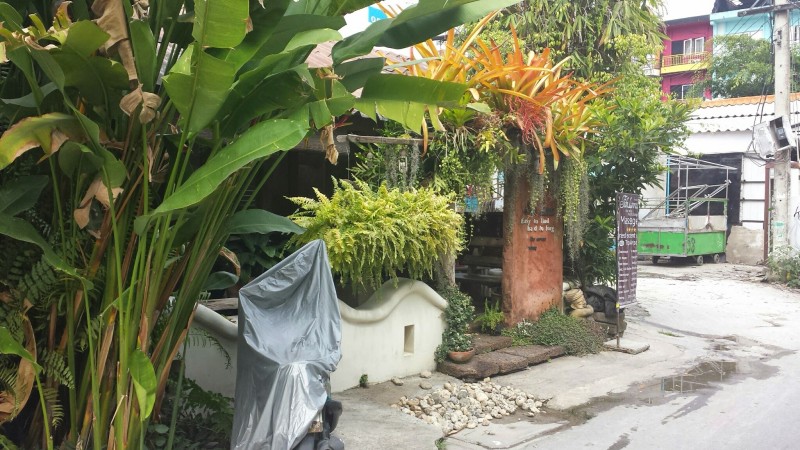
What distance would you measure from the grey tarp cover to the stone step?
2836 mm

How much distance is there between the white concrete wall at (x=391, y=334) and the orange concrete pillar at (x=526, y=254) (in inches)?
61.2

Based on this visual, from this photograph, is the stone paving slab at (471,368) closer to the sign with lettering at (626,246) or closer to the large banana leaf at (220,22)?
the sign with lettering at (626,246)

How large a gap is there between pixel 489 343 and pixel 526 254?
4.61ft

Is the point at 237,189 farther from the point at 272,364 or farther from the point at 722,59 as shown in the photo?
the point at 722,59

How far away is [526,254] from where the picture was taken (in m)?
8.93

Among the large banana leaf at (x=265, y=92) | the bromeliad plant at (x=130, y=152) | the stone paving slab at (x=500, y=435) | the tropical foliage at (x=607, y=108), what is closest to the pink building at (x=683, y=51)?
the tropical foliage at (x=607, y=108)

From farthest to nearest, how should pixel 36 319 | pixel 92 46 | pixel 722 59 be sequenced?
pixel 722 59
pixel 36 319
pixel 92 46

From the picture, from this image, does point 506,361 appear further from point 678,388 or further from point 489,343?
point 678,388

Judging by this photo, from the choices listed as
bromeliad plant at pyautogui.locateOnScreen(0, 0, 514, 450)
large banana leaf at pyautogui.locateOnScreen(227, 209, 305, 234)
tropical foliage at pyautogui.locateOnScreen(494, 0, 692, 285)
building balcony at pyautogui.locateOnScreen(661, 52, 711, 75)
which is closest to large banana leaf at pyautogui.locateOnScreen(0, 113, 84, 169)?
bromeliad plant at pyautogui.locateOnScreen(0, 0, 514, 450)

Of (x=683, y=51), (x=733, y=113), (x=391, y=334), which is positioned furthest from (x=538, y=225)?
(x=683, y=51)

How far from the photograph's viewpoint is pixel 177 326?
3.88 m

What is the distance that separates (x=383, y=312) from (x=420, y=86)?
3.70 meters

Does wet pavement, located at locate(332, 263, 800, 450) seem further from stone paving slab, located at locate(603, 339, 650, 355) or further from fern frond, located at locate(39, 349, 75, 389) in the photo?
fern frond, located at locate(39, 349, 75, 389)

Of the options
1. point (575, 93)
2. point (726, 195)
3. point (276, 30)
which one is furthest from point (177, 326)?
point (726, 195)
